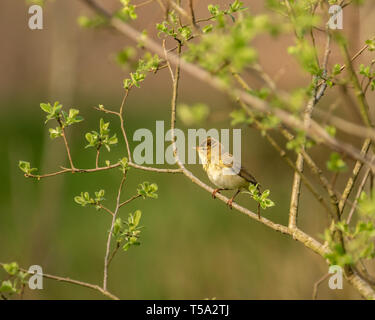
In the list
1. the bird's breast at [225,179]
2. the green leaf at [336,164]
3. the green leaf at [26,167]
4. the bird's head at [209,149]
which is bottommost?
the green leaf at [336,164]

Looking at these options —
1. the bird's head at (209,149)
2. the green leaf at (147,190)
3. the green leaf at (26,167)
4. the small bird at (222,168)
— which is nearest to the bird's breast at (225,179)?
the small bird at (222,168)

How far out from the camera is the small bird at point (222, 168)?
15.2 feet

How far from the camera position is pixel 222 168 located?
4.76 meters

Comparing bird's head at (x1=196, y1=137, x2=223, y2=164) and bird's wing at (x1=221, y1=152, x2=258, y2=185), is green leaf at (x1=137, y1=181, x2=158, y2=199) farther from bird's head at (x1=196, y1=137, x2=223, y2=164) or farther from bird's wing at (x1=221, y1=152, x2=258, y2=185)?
bird's head at (x1=196, y1=137, x2=223, y2=164)

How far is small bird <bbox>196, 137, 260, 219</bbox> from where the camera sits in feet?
15.2

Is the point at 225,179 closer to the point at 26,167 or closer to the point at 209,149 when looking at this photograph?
the point at 209,149

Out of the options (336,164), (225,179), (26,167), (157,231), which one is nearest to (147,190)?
(26,167)

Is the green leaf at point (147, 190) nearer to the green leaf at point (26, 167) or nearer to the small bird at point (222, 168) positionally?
the green leaf at point (26, 167)
